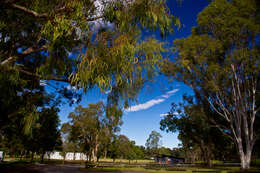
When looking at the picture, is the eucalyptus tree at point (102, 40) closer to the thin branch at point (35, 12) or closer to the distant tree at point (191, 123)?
the thin branch at point (35, 12)

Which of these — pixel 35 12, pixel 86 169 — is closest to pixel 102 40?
pixel 35 12

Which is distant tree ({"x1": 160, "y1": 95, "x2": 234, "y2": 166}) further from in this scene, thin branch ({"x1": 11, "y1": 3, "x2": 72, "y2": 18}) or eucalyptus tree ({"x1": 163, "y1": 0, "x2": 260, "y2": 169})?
thin branch ({"x1": 11, "y1": 3, "x2": 72, "y2": 18})

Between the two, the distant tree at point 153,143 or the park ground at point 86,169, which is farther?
the distant tree at point 153,143

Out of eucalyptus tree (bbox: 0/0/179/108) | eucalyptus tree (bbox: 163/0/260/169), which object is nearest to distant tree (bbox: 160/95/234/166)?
eucalyptus tree (bbox: 163/0/260/169)

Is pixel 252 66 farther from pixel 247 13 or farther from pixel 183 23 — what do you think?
pixel 183 23

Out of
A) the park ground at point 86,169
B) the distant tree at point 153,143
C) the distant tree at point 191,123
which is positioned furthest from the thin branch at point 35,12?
the distant tree at point 153,143

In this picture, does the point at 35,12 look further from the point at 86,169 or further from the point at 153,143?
the point at 153,143

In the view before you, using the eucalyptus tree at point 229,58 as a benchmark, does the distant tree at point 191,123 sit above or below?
below

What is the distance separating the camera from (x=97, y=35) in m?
4.34

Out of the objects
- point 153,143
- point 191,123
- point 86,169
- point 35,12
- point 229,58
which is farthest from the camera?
point 153,143

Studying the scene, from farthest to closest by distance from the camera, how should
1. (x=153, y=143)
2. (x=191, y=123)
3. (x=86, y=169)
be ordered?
(x=153, y=143) < (x=191, y=123) < (x=86, y=169)

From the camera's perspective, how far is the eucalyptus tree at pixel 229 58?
15984 millimetres

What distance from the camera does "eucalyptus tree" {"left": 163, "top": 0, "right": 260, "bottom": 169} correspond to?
52.4ft

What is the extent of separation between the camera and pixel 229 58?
1678cm
